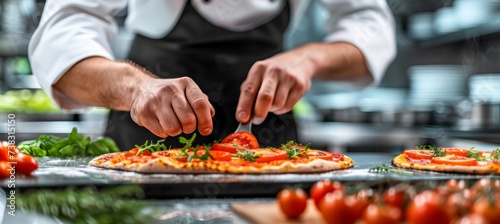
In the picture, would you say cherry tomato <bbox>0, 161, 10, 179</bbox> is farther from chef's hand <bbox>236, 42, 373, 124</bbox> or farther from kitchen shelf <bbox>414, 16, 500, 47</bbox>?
kitchen shelf <bbox>414, 16, 500, 47</bbox>

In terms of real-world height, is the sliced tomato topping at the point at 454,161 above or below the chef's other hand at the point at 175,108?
below

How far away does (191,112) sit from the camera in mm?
1654

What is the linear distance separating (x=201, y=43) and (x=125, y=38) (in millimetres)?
2578

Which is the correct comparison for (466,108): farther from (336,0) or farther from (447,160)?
(447,160)

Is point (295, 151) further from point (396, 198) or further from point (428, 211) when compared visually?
point (428, 211)

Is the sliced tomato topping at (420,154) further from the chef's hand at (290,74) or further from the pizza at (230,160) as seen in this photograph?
the chef's hand at (290,74)

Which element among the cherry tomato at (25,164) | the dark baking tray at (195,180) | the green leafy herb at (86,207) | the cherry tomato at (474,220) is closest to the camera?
the cherry tomato at (474,220)

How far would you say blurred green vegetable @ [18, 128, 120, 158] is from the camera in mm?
2080

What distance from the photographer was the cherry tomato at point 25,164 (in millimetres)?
1493

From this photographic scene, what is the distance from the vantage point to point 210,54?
89.9 inches

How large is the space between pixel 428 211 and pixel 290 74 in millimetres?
1046

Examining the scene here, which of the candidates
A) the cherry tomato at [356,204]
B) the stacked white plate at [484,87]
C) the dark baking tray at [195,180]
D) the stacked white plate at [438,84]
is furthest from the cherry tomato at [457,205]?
the stacked white plate at [438,84]

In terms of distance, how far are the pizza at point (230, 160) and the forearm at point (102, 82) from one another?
167 mm

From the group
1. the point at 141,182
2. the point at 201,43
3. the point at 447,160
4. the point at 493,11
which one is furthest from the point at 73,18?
the point at 493,11
